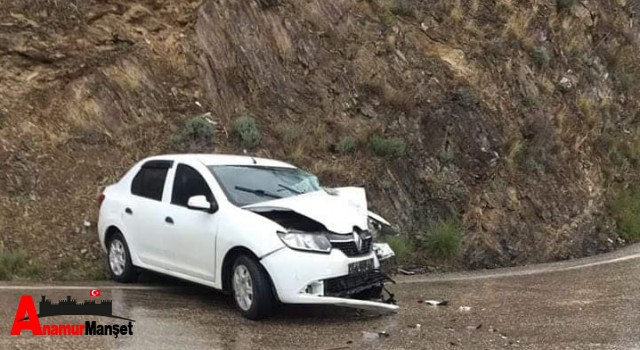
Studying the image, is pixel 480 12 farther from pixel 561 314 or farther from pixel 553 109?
pixel 561 314

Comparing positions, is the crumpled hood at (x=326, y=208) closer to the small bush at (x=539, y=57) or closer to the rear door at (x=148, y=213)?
the rear door at (x=148, y=213)

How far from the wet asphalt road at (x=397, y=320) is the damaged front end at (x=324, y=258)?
32cm

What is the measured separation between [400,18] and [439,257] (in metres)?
6.28

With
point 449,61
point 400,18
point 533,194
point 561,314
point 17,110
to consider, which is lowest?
point 561,314

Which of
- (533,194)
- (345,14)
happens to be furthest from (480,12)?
(533,194)

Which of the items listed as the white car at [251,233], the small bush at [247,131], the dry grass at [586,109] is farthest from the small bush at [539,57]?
the white car at [251,233]

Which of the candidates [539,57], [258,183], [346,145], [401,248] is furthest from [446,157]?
[258,183]

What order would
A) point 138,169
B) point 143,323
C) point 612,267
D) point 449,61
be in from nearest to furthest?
point 143,323, point 138,169, point 612,267, point 449,61

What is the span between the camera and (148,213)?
8320 mm

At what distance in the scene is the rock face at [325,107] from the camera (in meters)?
12.2

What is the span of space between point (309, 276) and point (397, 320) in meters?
1.25

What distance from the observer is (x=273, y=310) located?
7.06 meters

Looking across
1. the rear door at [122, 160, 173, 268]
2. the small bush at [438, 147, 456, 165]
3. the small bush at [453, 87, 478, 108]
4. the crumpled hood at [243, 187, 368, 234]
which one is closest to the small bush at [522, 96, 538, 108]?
the small bush at [453, 87, 478, 108]

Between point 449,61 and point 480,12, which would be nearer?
point 449,61
